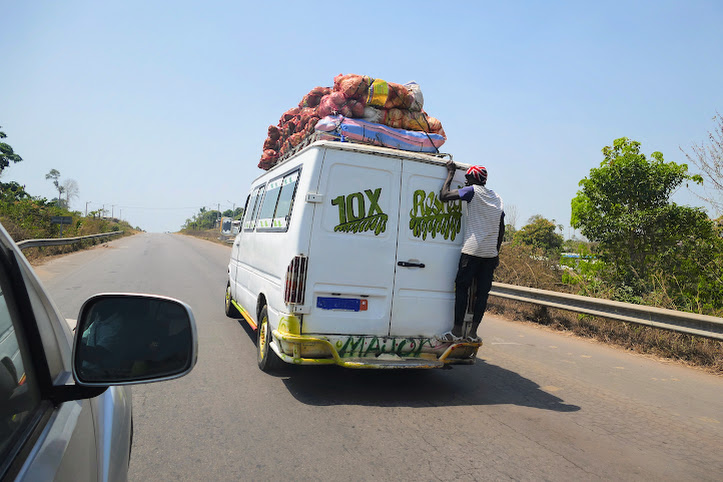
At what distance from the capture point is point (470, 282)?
5.67m

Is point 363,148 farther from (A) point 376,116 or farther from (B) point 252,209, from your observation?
(B) point 252,209

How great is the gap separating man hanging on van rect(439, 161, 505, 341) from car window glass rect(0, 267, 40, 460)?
4542mm

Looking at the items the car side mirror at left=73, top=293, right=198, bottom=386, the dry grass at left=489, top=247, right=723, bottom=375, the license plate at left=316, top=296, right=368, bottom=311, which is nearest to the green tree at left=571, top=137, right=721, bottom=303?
the dry grass at left=489, top=247, right=723, bottom=375

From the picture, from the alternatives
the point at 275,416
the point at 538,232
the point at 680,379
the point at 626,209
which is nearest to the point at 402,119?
the point at 275,416

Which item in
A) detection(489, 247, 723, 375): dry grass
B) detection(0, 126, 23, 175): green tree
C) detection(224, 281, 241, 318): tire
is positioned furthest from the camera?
detection(0, 126, 23, 175): green tree

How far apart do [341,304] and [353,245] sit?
0.60m

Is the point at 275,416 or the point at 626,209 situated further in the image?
the point at 626,209

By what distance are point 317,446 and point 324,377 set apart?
1916 mm

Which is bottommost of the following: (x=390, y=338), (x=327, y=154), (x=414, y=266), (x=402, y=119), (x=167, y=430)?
(x=167, y=430)

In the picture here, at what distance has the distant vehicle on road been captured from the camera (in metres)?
1.30

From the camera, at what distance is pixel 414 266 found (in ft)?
18.0

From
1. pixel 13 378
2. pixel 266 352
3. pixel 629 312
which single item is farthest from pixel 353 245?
pixel 629 312

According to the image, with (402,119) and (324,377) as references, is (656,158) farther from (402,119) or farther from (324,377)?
(324,377)

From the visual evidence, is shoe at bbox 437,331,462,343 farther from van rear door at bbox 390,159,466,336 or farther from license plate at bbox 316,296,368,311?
license plate at bbox 316,296,368,311
